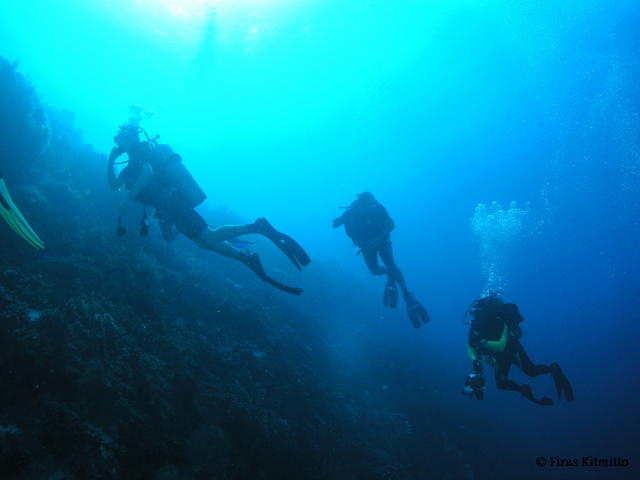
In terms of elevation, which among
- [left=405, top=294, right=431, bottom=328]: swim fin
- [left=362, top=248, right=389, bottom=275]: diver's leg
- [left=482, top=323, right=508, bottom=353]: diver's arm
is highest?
[left=362, top=248, right=389, bottom=275]: diver's leg

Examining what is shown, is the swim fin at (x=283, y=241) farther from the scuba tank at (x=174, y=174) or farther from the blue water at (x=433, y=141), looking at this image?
the blue water at (x=433, y=141)

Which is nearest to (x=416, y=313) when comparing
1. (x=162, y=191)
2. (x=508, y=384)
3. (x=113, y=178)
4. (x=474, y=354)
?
(x=474, y=354)

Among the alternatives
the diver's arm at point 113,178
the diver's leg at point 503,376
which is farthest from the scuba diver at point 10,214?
the diver's leg at point 503,376

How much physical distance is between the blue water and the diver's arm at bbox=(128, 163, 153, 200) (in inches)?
355

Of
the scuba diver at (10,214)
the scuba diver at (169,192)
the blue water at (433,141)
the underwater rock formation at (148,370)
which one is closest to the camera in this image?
the underwater rock formation at (148,370)

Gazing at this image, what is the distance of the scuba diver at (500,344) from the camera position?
755cm

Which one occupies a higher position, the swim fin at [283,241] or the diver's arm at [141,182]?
the swim fin at [283,241]

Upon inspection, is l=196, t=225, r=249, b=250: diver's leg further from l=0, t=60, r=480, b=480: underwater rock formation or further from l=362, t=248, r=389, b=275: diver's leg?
l=362, t=248, r=389, b=275: diver's leg

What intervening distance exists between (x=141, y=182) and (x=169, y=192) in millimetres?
496

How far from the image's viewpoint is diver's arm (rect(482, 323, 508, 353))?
7.43 meters

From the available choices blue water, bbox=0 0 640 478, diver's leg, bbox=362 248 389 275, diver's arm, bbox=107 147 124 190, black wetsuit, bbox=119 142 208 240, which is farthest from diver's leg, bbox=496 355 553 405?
diver's arm, bbox=107 147 124 190

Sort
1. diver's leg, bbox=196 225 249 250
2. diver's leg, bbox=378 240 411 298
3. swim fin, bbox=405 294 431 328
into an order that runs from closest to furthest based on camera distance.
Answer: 1. diver's leg, bbox=196 225 249 250
2. swim fin, bbox=405 294 431 328
3. diver's leg, bbox=378 240 411 298

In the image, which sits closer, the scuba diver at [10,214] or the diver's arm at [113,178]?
the scuba diver at [10,214]

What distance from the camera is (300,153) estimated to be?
9294 centimetres
